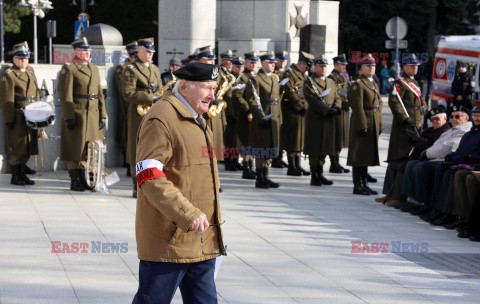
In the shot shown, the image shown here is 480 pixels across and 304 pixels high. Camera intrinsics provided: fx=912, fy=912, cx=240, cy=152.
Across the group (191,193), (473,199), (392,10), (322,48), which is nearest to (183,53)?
(322,48)

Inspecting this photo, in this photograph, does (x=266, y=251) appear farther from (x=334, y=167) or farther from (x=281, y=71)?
(x=281, y=71)

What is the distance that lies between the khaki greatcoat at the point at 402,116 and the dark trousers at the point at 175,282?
808cm

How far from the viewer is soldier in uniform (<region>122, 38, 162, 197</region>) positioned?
12000mm

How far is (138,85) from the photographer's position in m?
12.2

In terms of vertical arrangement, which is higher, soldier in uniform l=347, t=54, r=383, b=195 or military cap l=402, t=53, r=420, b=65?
military cap l=402, t=53, r=420, b=65

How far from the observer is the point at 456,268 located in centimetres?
842

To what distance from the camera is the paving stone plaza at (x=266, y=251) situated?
23.8ft

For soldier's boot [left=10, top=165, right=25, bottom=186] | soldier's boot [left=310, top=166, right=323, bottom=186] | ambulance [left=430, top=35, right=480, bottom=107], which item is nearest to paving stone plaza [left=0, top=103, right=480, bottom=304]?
soldier's boot [left=10, top=165, right=25, bottom=186]

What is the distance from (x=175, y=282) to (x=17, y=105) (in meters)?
8.57

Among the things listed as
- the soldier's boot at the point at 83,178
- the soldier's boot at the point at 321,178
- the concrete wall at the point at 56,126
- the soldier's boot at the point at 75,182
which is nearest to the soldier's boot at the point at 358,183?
the soldier's boot at the point at 321,178

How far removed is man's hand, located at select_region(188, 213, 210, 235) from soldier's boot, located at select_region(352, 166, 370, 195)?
838 centimetres

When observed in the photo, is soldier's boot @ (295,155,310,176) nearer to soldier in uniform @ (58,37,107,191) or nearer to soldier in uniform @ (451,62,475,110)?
soldier in uniform @ (58,37,107,191)

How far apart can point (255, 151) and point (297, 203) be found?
1.55 m

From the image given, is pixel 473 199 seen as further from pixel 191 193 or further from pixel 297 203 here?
pixel 191 193
